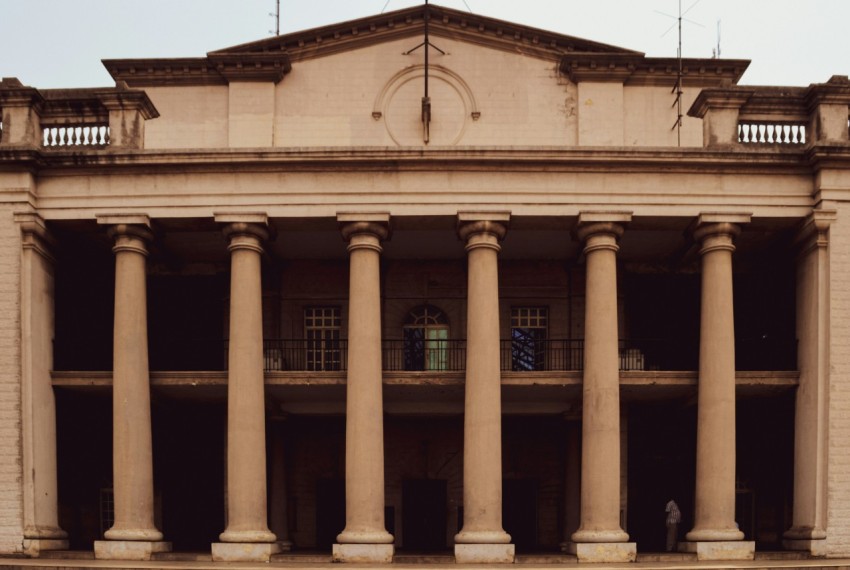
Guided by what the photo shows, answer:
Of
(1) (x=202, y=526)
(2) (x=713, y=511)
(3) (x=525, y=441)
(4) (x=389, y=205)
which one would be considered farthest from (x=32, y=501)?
(2) (x=713, y=511)

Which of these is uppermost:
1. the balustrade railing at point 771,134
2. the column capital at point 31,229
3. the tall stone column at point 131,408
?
the balustrade railing at point 771,134

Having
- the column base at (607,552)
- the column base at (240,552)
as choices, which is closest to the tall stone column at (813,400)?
the column base at (607,552)

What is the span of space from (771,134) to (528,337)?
854 cm

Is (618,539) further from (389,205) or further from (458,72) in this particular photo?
(458,72)

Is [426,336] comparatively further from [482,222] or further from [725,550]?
[725,550]

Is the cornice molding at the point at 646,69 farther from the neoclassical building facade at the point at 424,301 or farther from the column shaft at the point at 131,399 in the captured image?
the column shaft at the point at 131,399

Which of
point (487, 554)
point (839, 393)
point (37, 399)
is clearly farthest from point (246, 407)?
point (839, 393)

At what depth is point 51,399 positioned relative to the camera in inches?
1076

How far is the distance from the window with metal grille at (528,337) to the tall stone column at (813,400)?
23.4ft

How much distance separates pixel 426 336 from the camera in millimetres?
31594

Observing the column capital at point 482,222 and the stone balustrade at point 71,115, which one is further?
the stone balustrade at point 71,115

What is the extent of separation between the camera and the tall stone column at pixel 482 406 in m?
25.3

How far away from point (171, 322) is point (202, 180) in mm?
6095

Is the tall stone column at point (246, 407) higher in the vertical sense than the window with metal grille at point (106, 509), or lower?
higher
